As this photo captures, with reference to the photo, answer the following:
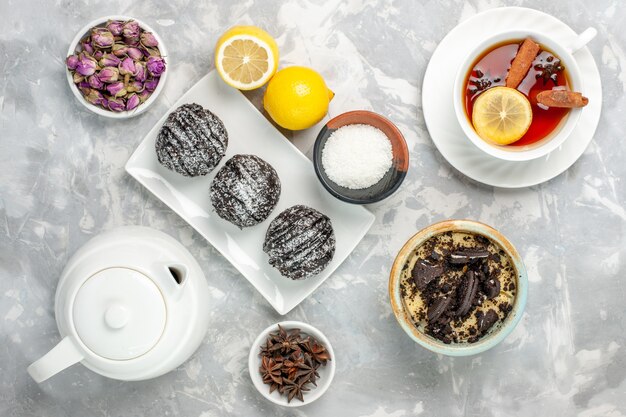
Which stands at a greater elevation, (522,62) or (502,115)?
(522,62)

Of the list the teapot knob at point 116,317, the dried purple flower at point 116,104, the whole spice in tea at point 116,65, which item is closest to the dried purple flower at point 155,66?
the whole spice in tea at point 116,65

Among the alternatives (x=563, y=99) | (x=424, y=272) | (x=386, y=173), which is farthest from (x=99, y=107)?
(x=563, y=99)

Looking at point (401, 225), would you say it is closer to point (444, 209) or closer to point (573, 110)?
point (444, 209)

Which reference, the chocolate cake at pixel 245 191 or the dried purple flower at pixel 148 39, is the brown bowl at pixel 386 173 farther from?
the dried purple flower at pixel 148 39

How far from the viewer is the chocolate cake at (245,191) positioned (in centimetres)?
153

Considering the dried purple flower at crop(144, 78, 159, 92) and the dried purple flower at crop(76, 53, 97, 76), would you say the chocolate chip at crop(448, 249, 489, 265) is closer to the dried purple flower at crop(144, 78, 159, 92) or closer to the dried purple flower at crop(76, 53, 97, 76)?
the dried purple flower at crop(144, 78, 159, 92)

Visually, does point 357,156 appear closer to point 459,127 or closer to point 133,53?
point 459,127

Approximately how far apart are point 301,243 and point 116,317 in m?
0.45

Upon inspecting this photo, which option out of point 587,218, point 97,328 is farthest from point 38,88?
point 587,218

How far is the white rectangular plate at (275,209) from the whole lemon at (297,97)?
0.26 ft

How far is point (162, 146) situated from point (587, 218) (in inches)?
41.9

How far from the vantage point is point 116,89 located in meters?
1.57

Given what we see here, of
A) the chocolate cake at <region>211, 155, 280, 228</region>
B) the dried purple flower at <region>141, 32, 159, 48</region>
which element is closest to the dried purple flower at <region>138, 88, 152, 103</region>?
the dried purple flower at <region>141, 32, 159, 48</region>

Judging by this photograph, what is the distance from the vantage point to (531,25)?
1.56m
